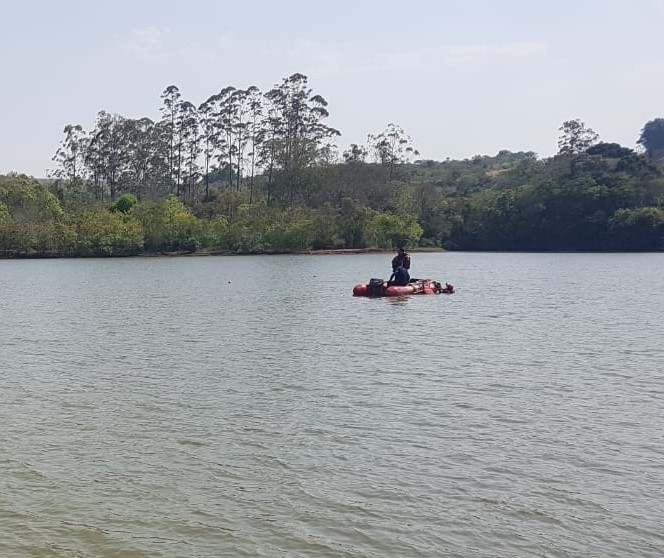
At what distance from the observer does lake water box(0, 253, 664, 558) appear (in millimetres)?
9289

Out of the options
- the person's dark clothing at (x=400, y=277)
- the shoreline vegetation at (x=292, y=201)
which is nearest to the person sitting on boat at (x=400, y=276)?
the person's dark clothing at (x=400, y=277)

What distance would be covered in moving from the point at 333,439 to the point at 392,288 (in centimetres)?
2680

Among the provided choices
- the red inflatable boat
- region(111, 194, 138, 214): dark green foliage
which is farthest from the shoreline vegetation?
the red inflatable boat

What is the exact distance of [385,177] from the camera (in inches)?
4983

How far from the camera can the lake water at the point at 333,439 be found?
9.29 meters

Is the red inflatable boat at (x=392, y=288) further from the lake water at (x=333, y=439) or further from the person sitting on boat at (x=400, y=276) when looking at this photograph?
the lake water at (x=333, y=439)

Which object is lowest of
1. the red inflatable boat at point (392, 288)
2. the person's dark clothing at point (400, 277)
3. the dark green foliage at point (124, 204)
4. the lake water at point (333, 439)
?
the lake water at point (333, 439)

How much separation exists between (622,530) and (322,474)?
401 cm

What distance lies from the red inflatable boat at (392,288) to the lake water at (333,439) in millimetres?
9611

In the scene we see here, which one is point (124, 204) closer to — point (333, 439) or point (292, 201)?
point (292, 201)

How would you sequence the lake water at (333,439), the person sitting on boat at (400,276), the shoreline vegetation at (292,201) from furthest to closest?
the shoreline vegetation at (292,201)
the person sitting on boat at (400,276)
the lake water at (333,439)

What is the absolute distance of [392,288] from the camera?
39.8m

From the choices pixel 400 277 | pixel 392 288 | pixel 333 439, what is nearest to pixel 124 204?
pixel 400 277

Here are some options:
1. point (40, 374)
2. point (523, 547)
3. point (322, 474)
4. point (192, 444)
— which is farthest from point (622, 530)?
point (40, 374)
